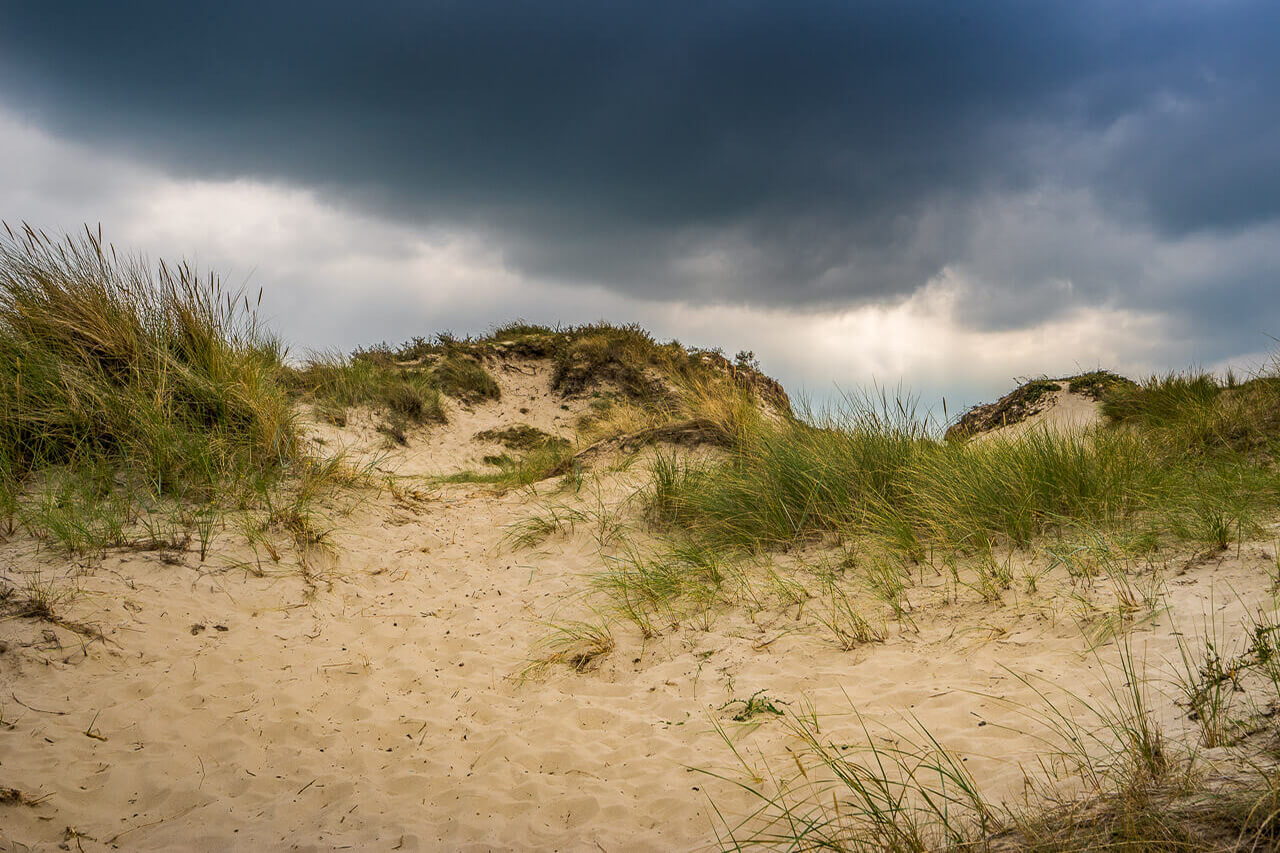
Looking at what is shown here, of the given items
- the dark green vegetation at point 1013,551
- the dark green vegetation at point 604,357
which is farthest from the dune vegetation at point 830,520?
the dark green vegetation at point 604,357

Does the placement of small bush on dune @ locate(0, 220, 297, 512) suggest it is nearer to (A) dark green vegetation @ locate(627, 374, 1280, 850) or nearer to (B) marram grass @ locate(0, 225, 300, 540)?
(B) marram grass @ locate(0, 225, 300, 540)

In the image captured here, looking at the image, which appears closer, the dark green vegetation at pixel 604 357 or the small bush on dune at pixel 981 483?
the small bush on dune at pixel 981 483

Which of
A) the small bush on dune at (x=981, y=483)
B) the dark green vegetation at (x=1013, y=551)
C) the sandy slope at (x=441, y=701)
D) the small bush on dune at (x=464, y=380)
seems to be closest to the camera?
the dark green vegetation at (x=1013, y=551)

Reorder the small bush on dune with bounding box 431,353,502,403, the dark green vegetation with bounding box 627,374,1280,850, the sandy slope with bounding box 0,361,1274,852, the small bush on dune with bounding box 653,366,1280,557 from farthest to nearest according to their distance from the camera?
the small bush on dune with bounding box 431,353,502,403, the small bush on dune with bounding box 653,366,1280,557, the sandy slope with bounding box 0,361,1274,852, the dark green vegetation with bounding box 627,374,1280,850

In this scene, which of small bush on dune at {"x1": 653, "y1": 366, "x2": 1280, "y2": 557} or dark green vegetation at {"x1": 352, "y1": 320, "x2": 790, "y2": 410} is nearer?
small bush on dune at {"x1": 653, "y1": 366, "x2": 1280, "y2": 557}

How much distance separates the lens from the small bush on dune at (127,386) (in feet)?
18.6

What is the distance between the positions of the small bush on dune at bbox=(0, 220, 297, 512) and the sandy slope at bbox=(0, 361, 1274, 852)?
4.11ft

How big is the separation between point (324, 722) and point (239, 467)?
139 inches

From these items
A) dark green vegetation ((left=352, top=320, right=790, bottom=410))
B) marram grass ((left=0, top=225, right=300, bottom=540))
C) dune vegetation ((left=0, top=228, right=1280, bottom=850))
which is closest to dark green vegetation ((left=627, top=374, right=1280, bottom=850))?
dune vegetation ((left=0, top=228, right=1280, bottom=850))

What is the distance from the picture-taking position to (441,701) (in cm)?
378

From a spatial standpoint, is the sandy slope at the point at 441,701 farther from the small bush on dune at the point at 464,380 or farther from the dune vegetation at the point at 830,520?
the small bush on dune at the point at 464,380

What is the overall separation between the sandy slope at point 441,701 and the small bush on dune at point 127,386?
4.11 feet

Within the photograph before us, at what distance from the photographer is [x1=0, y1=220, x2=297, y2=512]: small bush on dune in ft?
18.6

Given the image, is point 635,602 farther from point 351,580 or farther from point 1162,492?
point 1162,492
